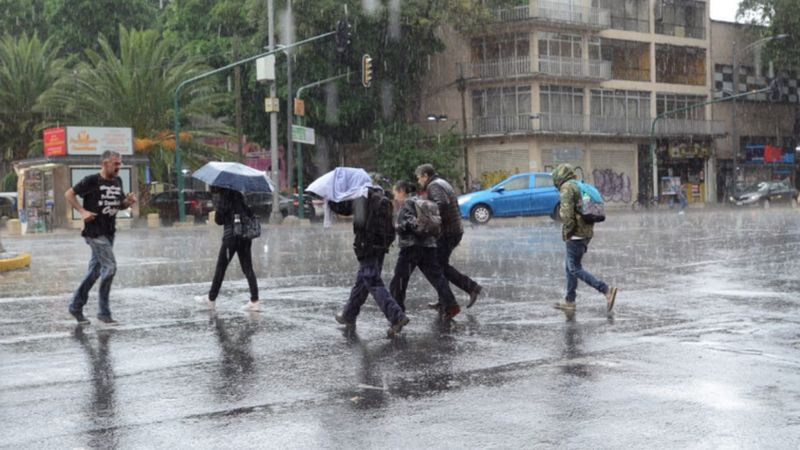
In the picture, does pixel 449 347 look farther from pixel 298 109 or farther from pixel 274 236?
pixel 298 109

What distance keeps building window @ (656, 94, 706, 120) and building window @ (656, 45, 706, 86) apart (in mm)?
871

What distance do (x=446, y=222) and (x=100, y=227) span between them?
3.66 meters

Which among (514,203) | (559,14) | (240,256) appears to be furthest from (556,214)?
(240,256)

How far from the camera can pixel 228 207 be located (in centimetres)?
1148

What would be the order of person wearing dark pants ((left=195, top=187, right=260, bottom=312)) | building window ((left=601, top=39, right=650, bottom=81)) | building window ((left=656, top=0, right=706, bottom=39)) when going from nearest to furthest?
person wearing dark pants ((left=195, top=187, right=260, bottom=312)) → building window ((left=601, top=39, right=650, bottom=81)) → building window ((left=656, top=0, right=706, bottom=39))

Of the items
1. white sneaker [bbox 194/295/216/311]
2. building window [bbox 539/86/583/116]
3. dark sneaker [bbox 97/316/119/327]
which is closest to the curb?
white sneaker [bbox 194/295/216/311]

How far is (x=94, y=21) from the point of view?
6016 cm

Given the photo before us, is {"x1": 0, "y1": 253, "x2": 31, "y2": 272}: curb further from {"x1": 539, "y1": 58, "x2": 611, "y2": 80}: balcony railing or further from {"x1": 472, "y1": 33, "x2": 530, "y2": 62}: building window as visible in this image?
{"x1": 472, "y1": 33, "x2": 530, "y2": 62}: building window

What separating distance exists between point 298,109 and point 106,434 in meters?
36.7

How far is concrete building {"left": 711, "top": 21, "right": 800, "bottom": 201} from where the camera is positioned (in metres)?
63.6

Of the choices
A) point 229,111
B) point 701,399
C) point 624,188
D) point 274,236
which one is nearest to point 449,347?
point 701,399

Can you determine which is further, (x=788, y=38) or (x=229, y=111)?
(x=788, y=38)

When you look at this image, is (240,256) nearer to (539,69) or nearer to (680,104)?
(539,69)

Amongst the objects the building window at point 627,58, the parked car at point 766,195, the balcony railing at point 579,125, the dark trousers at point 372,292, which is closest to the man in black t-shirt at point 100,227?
the dark trousers at point 372,292
